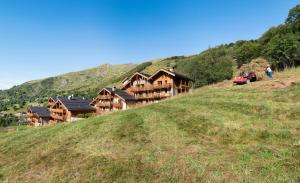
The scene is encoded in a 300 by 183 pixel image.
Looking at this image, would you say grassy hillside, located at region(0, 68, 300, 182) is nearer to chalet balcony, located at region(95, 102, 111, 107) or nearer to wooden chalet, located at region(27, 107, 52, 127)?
chalet balcony, located at region(95, 102, 111, 107)

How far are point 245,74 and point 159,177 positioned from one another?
114 feet

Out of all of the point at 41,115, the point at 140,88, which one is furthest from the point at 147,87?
the point at 41,115

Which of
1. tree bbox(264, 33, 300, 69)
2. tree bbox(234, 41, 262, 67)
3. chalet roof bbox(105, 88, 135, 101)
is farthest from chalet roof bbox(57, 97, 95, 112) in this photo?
tree bbox(234, 41, 262, 67)

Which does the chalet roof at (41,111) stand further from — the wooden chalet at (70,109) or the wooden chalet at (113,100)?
the wooden chalet at (113,100)

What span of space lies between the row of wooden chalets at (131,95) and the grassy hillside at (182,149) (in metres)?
41.6

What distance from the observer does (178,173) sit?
1412 cm

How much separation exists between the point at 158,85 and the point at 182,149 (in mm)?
54364

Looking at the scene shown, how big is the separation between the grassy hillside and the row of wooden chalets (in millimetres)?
41586

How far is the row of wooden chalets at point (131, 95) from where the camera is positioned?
70625 mm

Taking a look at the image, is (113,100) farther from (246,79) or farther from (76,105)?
(246,79)

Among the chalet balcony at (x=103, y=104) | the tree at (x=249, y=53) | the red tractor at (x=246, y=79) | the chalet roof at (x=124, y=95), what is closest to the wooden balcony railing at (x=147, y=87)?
the chalet roof at (x=124, y=95)

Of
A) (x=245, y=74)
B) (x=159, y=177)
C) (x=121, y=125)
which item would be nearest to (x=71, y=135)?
(x=121, y=125)

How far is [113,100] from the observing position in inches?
3196

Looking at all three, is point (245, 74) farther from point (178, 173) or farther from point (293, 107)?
point (178, 173)
